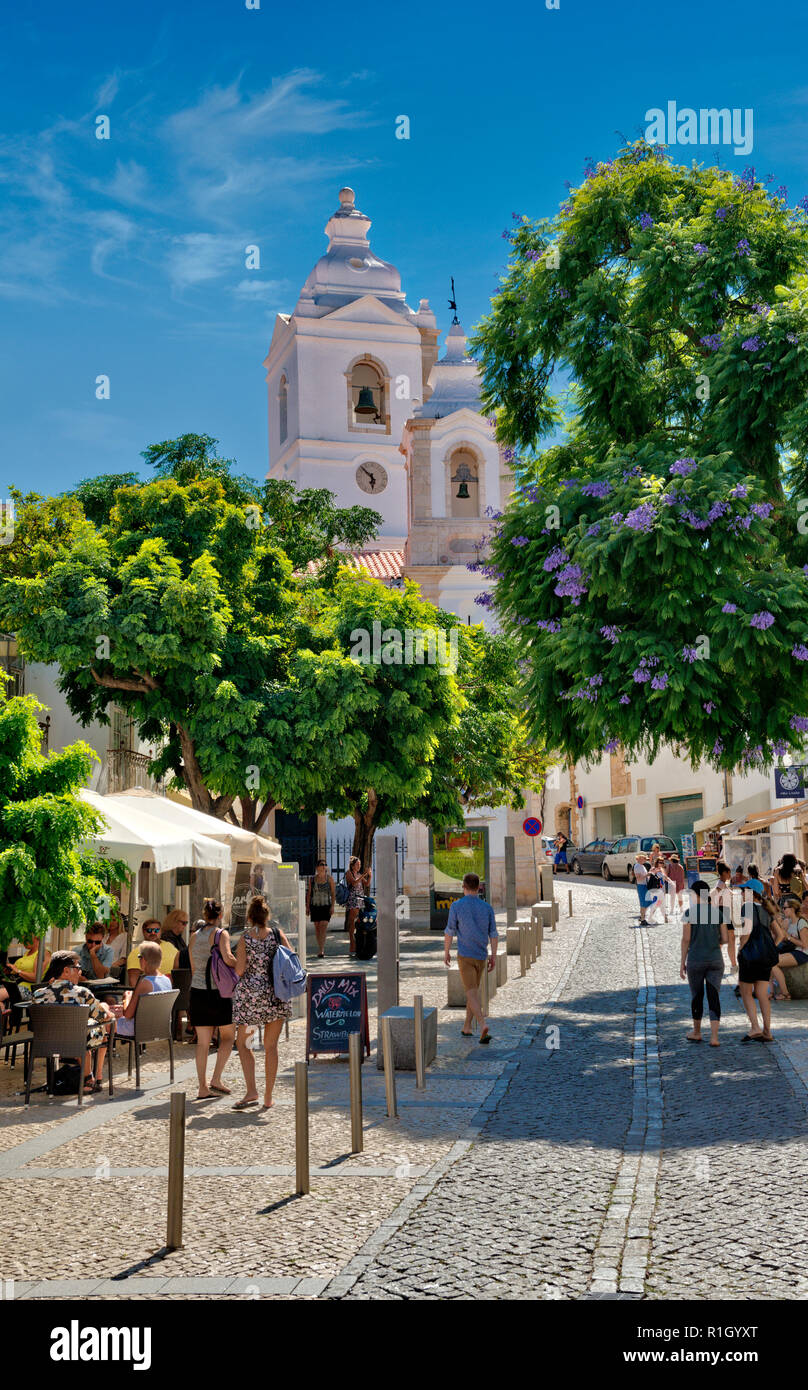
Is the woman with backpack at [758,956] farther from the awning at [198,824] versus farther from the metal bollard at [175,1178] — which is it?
the metal bollard at [175,1178]

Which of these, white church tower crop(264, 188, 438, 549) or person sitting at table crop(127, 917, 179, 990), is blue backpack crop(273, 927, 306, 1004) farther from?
white church tower crop(264, 188, 438, 549)

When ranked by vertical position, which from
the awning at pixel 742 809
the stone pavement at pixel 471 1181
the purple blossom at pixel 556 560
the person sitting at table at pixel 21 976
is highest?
the purple blossom at pixel 556 560

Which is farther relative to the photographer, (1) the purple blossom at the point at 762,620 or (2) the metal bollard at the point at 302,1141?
(1) the purple blossom at the point at 762,620

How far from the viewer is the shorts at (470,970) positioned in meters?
14.2

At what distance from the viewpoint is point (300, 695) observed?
23.0m

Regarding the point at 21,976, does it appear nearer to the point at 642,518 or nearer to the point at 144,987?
the point at 144,987

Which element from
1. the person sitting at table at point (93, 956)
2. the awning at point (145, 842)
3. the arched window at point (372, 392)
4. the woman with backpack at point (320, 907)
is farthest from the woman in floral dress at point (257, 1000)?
the arched window at point (372, 392)

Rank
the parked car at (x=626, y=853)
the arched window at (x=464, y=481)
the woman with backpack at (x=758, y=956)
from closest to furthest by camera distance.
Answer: the woman with backpack at (x=758, y=956), the arched window at (x=464, y=481), the parked car at (x=626, y=853)

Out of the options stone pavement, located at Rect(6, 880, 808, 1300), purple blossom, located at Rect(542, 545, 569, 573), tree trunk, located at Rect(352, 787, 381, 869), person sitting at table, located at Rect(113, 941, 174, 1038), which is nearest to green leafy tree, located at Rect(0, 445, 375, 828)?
tree trunk, located at Rect(352, 787, 381, 869)

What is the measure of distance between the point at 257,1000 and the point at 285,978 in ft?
0.98

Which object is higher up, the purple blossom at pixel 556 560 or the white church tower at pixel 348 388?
the white church tower at pixel 348 388

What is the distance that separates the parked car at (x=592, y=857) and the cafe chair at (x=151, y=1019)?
4173 centimetres

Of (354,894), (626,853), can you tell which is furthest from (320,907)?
A: (626,853)

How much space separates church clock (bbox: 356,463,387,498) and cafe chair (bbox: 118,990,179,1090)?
42154 millimetres
